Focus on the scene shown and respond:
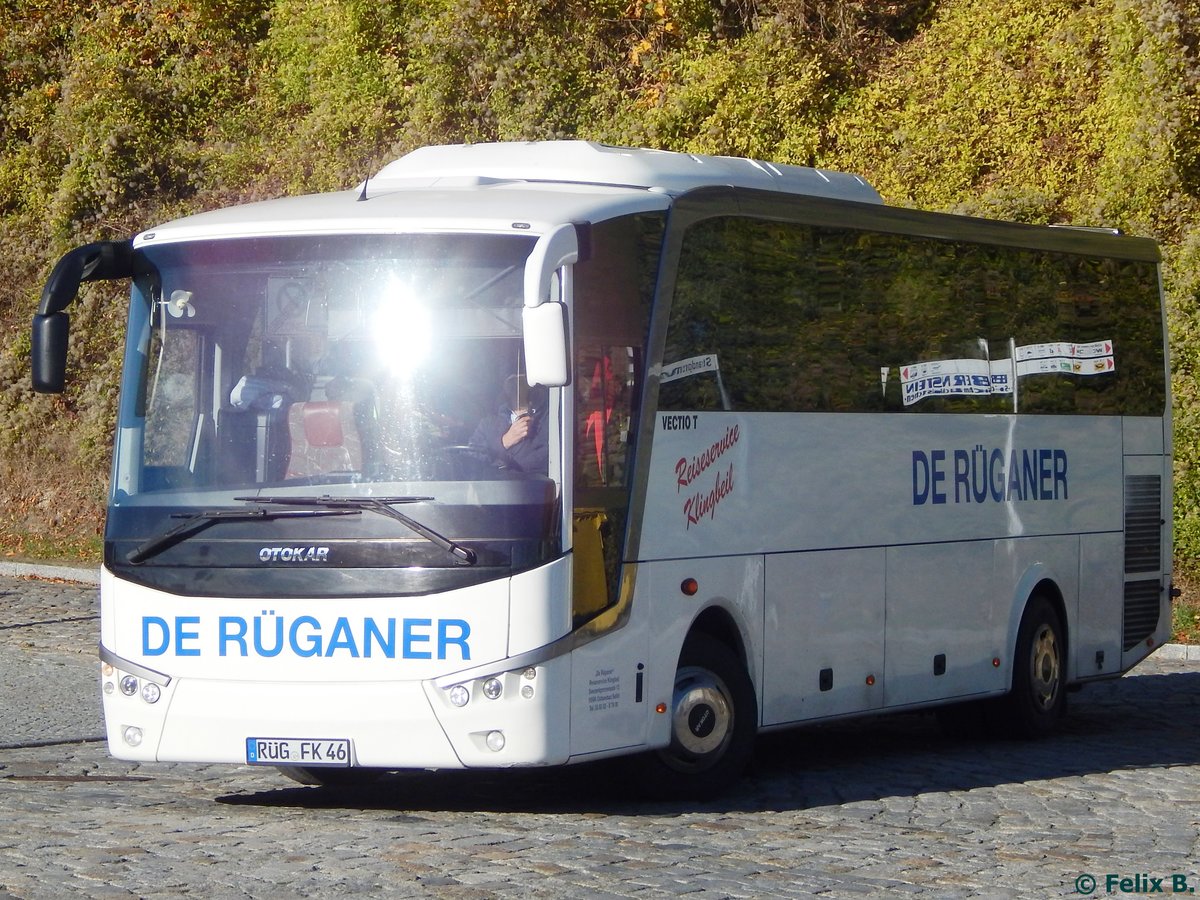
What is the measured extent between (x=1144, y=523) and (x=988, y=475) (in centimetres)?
258

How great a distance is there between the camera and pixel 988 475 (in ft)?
41.6

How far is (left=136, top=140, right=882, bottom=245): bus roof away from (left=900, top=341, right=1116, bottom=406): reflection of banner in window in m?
1.35

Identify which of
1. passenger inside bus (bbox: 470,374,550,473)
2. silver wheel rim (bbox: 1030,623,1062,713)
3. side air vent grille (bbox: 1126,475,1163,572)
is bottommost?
silver wheel rim (bbox: 1030,623,1062,713)

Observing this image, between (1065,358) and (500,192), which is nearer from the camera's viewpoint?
(500,192)

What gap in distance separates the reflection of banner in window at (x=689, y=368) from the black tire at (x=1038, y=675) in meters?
4.21

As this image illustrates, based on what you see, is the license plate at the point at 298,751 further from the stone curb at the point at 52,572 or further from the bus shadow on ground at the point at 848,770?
the stone curb at the point at 52,572

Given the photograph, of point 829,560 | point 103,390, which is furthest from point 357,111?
point 829,560

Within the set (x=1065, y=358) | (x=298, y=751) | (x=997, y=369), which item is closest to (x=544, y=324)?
(x=298, y=751)

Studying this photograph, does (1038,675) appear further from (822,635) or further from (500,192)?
(500,192)

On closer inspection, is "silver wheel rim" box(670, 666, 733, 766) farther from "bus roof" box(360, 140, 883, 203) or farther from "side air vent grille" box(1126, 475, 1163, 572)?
"side air vent grille" box(1126, 475, 1163, 572)

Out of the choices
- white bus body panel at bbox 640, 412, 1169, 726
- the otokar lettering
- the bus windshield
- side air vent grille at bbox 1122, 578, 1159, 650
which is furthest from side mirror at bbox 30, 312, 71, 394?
side air vent grille at bbox 1122, 578, 1159, 650

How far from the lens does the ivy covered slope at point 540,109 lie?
823 inches

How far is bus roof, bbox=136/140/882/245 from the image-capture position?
914 centimetres

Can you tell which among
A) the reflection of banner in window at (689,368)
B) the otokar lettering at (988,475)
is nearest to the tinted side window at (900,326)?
the reflection of banner in window at (689,368)
